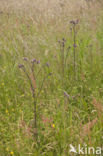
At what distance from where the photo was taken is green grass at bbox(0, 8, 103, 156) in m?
1.48

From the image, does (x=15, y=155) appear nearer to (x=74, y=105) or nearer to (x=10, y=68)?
(x=74, y=105)

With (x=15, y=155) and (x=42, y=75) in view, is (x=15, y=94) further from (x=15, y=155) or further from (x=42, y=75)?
(x=15, y=155)

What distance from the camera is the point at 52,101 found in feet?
6.42

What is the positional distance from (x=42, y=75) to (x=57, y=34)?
1.15 metres

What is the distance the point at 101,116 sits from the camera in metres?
1.54

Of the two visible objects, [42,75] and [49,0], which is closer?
[42,75]

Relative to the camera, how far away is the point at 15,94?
7.27 ft

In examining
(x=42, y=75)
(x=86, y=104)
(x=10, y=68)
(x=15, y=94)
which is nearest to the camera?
(x=86, y=104)

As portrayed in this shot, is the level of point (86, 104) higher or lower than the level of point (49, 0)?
lower

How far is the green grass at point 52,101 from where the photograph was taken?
1480mm

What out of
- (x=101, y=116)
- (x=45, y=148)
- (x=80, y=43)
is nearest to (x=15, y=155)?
(x=45, y=148)

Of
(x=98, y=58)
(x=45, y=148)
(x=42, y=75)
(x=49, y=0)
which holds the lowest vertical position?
(x=45, y=148)

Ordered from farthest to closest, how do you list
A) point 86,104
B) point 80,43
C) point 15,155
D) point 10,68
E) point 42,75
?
1. point 80,43
2. point 10,68
3. point 42,75
4. point 86,104
5. point 15,155

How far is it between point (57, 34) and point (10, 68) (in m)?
1.14
